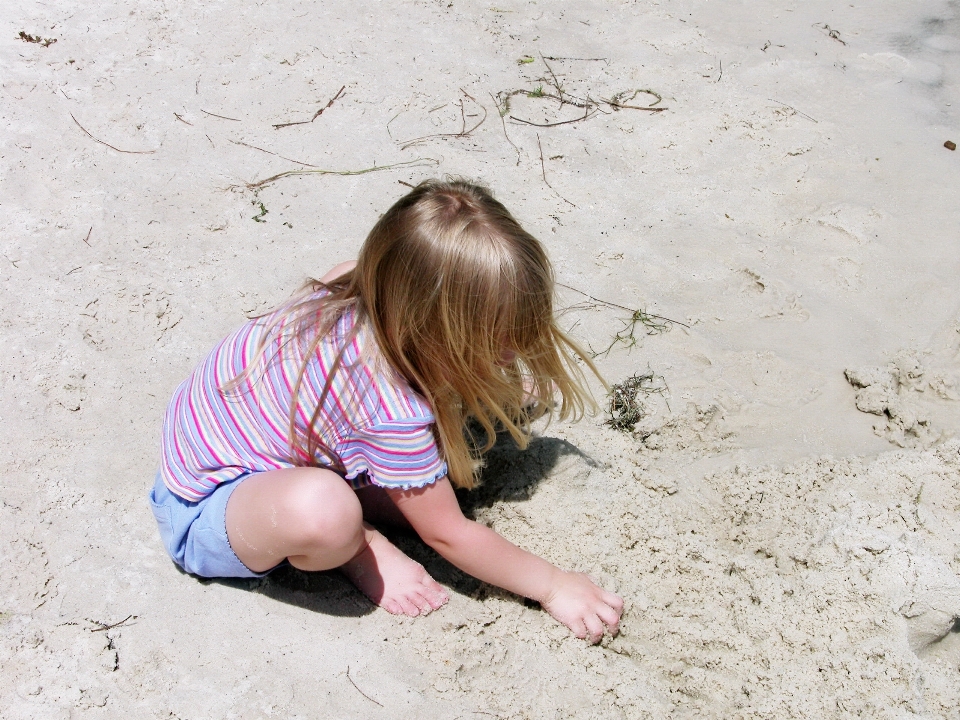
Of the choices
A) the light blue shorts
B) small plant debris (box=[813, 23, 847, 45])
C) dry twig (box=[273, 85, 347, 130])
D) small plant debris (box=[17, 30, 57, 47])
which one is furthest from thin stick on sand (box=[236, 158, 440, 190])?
small plant debris (box=[813, 23, 847, 45])

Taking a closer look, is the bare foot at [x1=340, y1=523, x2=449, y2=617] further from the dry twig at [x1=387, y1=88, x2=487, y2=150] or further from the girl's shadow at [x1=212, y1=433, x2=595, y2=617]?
the dry twig at [x1=387, y1=88, x2=487, y2=150]

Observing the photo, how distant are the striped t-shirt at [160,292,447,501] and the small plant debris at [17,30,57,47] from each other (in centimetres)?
230

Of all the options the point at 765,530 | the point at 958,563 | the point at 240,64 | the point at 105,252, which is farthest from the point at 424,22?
the point at 958,563

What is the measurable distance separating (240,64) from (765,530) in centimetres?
271

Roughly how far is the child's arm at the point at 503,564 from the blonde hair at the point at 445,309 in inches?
3.6

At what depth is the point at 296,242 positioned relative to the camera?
2857 millimetres

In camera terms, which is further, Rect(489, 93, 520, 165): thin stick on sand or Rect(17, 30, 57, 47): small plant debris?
Rect(17, 30, 57, 47): small plant debris

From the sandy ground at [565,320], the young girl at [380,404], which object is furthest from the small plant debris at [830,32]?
the young girl at [380,404]

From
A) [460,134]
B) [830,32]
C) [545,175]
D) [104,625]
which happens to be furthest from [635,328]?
[830,32]

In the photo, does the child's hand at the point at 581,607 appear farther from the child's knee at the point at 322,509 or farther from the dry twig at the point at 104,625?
the dry twig at the point at 104,625

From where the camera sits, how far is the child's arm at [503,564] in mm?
1765

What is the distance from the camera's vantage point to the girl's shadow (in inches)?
77.2

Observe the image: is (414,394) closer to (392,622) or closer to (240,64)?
(392,622)

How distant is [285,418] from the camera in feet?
5.74
